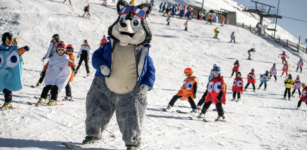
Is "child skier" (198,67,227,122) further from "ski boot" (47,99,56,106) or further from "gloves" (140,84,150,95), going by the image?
"ski boot" (47,99,56,106)

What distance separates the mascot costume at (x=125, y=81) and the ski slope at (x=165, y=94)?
0.45 meters

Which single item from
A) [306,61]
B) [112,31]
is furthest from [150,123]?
[306,61]

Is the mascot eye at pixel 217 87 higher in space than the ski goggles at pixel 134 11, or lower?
lower

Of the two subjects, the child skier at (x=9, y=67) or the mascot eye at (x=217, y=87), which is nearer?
the child skier at (x=9, y=67)

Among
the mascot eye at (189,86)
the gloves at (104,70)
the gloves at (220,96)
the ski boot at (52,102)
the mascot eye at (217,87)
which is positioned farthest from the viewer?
the mascot eye at (189,86)

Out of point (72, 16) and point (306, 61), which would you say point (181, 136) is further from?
point (306, 61)

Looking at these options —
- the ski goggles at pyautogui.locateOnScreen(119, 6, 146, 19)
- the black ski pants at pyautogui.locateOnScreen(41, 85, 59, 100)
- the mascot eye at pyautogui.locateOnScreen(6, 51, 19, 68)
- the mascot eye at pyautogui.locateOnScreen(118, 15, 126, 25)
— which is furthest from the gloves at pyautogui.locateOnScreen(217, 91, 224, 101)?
the mascot eye at pyautogui.locateOnScreen(6, 51, 19, 68)

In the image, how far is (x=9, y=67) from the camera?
421 cm

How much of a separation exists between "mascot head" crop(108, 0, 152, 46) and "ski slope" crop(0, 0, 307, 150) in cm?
143

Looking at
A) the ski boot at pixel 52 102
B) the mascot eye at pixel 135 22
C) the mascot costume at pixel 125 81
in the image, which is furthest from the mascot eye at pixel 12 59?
the mascot eye at pixel 135 22

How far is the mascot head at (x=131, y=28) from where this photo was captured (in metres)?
2.84

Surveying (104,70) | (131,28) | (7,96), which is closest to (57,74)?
(7,96)

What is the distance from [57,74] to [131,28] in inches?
109

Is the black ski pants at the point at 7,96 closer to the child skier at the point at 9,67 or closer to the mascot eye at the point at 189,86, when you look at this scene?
the child skier at the point at 9,67
